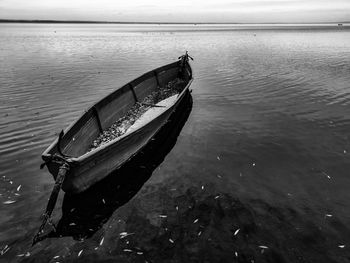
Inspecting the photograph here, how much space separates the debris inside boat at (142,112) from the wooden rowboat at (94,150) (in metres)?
0.28

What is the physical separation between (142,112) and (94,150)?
27.3 feet

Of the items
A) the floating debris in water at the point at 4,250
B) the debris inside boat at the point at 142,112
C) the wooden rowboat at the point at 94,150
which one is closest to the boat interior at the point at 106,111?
the wooden rowboat at the point at 94,150

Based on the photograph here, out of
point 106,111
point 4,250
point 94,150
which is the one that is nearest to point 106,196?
point 94,150

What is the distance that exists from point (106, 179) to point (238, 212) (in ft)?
16.9

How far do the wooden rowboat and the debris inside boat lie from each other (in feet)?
0.92

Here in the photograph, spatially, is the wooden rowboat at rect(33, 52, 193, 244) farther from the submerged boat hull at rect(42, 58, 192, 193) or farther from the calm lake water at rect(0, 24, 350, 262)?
the calm lake water at rect(0, 24, 350, 262)

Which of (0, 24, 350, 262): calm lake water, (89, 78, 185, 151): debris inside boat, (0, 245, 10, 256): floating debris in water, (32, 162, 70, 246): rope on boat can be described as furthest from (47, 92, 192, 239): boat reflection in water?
(89, 78, 185, 151): debris inside boat

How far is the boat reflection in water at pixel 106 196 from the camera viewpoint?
859cm

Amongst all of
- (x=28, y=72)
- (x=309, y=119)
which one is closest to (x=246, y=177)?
(x=309, y=119)

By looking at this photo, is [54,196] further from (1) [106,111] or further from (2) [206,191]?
(1) [106,111]

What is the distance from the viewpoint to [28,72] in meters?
30.1

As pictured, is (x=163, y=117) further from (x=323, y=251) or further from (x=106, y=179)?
(x=323, y=251)

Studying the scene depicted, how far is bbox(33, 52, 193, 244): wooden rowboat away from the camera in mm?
8305

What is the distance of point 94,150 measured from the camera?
356 inches
